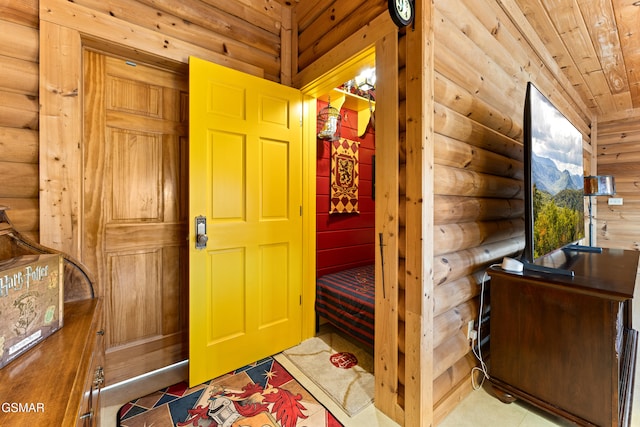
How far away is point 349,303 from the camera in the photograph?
2.11 meters

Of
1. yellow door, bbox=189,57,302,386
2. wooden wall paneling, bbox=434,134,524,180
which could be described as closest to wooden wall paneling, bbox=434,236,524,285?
wooden wall paneling, bbox=434,134,524,180

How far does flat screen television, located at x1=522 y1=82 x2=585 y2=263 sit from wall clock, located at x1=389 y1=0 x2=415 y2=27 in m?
0.80

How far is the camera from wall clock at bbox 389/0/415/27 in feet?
4.26

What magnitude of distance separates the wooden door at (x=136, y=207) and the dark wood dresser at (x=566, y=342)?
7.19 feet

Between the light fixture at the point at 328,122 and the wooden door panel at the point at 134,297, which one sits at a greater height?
the light fixture at the point at 328,122

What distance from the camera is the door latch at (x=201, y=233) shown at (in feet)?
5.66

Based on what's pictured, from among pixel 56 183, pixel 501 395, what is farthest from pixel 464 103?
pixel 56 183

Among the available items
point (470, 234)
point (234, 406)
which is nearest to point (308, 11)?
point (470, 234)

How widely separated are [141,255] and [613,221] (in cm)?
677

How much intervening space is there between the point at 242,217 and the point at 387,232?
1.07 m

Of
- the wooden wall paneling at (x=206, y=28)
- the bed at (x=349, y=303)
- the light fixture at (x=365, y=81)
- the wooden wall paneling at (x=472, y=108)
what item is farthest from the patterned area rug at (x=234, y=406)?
the light fixture at (x=365, y=81)

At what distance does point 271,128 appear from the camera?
81.8 inches

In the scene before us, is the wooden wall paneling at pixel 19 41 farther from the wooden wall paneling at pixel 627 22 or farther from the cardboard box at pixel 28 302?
the wooden wall paneling at pixel 627 22

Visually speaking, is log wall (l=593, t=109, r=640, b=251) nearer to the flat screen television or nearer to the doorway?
the flat screen television
